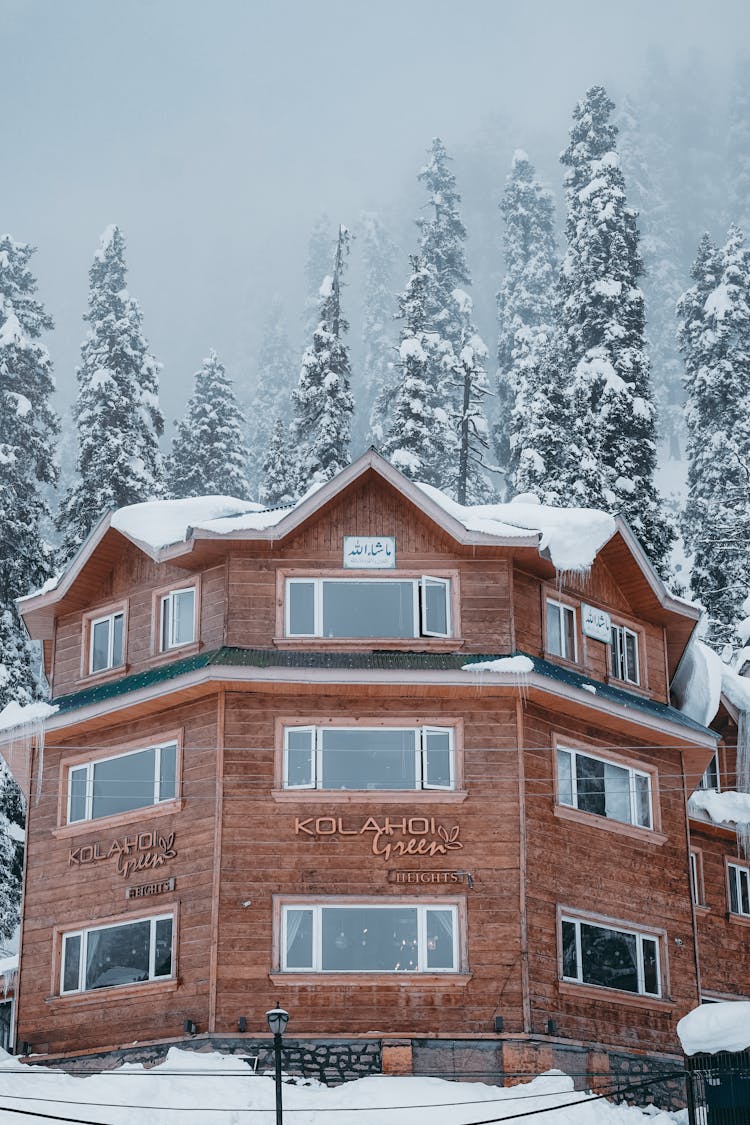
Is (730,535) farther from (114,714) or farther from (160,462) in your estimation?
(114,714)

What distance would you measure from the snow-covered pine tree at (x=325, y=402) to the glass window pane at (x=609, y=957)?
24.5 metres

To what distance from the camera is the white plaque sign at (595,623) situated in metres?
30.1

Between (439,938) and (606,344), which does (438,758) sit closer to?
(439,938)

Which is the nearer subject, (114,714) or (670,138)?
(114,714)

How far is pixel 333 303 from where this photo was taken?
54.2 m

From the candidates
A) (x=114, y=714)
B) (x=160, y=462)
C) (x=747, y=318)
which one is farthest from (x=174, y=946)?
(x=747, y=318)

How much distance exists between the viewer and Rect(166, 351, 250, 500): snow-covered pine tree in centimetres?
5688

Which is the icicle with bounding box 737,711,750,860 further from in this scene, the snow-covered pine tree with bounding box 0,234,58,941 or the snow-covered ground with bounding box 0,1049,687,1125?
the snow-covered pine tree with bounding box 0,234,58,941

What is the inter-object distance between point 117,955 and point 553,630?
30.7 ft

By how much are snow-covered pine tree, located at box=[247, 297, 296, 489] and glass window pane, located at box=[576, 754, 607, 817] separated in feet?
198

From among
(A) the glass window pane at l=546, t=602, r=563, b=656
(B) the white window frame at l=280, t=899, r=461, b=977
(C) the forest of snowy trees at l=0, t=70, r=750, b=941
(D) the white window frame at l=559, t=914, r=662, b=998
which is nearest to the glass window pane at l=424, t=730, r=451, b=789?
(B) the white window frame at l=280, t=899, r=461, b=977

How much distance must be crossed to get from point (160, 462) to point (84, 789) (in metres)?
21.7

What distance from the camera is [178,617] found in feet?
96.4

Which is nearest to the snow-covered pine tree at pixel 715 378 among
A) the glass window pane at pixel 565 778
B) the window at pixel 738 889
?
the window at pixel 738 889
